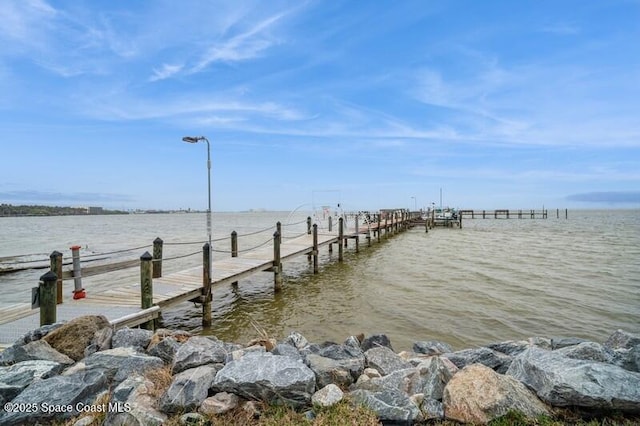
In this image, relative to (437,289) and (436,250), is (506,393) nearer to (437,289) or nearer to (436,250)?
(437,289)

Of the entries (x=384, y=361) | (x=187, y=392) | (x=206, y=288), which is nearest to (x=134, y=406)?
(x=187, y=392)

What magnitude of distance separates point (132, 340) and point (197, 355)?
1.65 m

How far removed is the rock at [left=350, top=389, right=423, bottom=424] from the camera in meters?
3.15

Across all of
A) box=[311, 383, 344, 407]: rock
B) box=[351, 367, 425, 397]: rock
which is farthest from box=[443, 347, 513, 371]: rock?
box=[311, 383, 344, 407]: rock

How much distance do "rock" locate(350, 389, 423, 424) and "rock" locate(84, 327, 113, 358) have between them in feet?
12.8

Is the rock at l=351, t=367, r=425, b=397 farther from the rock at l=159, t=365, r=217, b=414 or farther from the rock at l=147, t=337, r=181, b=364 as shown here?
the rock at l=147, t=337, r=181, b=364

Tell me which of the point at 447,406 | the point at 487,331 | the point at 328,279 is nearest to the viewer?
the point at 447,406

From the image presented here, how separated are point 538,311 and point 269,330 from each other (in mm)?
7695

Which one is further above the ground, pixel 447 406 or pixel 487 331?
pixel 447 406

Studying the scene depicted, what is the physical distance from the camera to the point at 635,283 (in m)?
12.6

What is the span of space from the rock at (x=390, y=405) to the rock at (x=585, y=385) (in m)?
1.34

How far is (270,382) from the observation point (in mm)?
3443

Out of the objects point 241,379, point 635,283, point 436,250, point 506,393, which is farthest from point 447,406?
point 436,250

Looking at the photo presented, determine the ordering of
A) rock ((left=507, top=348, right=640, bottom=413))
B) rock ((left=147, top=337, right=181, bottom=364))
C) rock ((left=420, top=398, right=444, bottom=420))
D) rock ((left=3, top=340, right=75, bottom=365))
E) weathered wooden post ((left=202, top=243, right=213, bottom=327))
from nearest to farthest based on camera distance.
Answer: rock ((left=507, top=348, right=640, bottom=413)) < rock ((left=420, top=398, right=444, bottom=420)) < rock ((left=3, top=340, right=75, bottom=365)) < rock ((left=147, top=337, right=181, bottom=364)) < weathered wooden post ((left=202, top=243, right=213, bottom=327))
